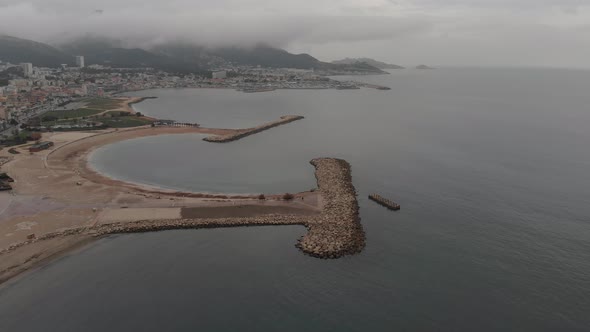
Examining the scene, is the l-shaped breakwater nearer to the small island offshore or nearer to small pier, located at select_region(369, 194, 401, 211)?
the small island offshore

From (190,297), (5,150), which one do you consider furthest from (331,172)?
(5,150)

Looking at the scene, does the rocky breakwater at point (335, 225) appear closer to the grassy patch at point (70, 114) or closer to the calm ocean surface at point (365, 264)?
the calm ocean surface at point (365, 264)

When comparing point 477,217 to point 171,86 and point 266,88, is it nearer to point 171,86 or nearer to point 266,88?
point 266,88

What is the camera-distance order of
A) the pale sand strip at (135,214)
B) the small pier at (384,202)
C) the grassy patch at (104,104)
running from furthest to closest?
1. the grassy patch at (104,104)
2. the small pier at (384,202)
3. the pale sand strip at (135,214)

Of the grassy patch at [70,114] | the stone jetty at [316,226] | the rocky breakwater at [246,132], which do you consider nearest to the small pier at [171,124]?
the rocky breakwater at [246,132]

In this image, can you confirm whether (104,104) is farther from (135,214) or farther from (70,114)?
(135,214)

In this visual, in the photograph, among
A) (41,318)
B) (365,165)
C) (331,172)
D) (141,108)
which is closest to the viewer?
(41,318)
